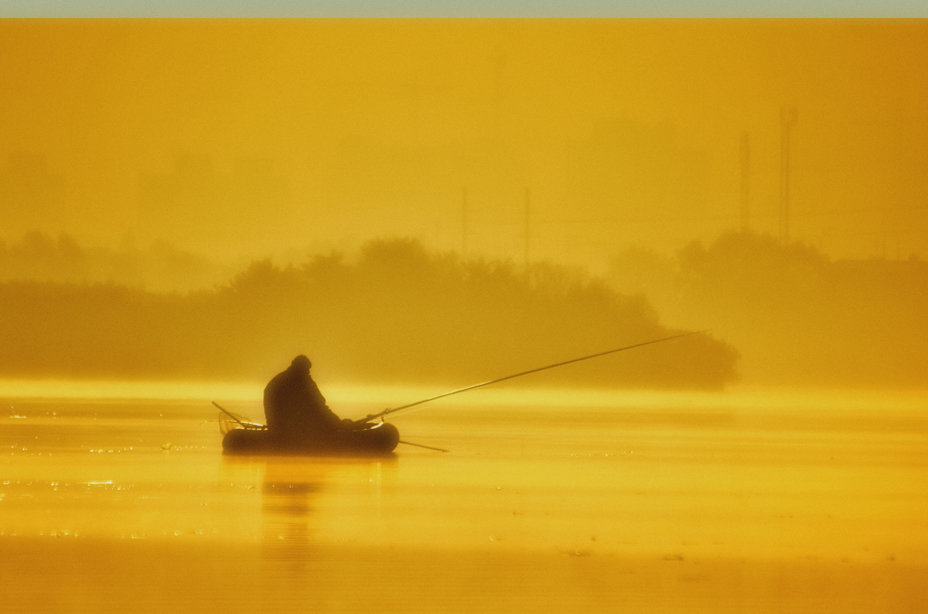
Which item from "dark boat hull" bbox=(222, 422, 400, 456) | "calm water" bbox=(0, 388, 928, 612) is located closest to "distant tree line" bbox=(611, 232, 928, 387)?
"calm water" bbox=(0, 388, 928, 612)

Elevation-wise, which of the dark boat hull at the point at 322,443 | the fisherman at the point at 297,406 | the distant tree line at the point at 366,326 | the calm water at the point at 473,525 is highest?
the distant tree line at the point at 366,326

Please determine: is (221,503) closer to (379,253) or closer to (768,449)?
(768,449)

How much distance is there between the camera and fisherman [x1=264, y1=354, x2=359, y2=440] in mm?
10180

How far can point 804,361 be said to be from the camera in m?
30.8

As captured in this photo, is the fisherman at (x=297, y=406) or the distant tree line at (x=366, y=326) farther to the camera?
the distant tree line at (x=366, y=326)

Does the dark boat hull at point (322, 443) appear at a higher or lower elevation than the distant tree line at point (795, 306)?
lower

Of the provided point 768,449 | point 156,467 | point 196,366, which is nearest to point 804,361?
point 196,366

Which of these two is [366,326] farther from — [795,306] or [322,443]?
[322,443]

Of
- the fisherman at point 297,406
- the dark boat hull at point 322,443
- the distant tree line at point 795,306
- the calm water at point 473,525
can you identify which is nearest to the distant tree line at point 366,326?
the distant tree line at point 795,306

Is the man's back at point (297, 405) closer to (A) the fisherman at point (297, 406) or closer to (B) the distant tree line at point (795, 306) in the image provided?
(A) the fisherman at point (297, 406)

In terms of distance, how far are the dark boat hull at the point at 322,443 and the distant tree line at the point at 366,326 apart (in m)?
19.8

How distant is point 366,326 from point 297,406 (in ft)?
78.4

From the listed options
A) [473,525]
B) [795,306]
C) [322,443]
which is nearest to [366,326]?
[795,306]

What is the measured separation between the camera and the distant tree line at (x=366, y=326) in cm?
3081
